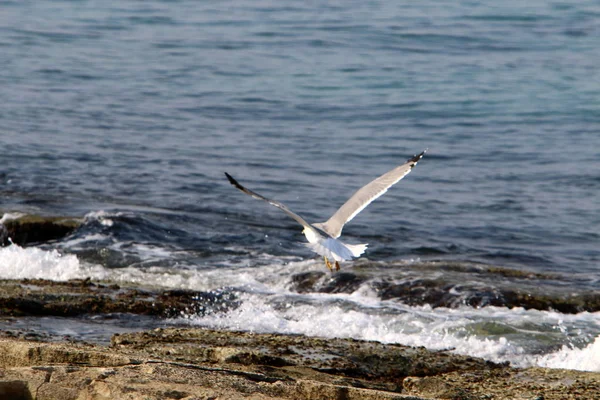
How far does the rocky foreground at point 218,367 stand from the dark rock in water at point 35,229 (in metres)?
3.00

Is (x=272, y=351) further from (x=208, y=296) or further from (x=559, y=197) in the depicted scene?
(x=559, y=197)

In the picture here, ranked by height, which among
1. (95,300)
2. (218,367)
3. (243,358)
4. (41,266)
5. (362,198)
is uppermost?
(362,198)

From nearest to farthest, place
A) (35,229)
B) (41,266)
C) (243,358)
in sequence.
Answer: (243,358), (41,266), (35,229)

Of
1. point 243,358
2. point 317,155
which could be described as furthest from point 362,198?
point 317,155

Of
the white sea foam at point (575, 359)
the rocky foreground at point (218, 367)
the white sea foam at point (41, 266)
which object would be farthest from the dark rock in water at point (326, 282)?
the white sea foam at point (575, 359)

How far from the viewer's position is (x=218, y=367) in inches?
219

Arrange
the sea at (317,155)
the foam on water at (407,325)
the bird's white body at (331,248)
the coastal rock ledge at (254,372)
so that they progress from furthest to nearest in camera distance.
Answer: the sea at (317,155) < the foam on water at (407,325) < the bird's white body at (331,248) < the coastal rock ledge at (254,372)

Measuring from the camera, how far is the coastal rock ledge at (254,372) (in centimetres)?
499

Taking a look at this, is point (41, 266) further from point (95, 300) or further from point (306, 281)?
point (306, 281)

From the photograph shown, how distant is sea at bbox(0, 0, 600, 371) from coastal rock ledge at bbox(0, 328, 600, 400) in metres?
1.03

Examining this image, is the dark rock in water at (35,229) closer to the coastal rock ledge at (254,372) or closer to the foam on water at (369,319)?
the foam on water at (369,319)

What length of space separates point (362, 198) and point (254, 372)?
3.20m

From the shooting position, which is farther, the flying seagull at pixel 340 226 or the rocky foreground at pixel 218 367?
the flying seagull at pixel 340 226

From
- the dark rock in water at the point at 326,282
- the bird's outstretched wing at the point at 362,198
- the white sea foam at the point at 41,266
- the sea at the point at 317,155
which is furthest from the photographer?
the white sea foam at the point at 41,266
